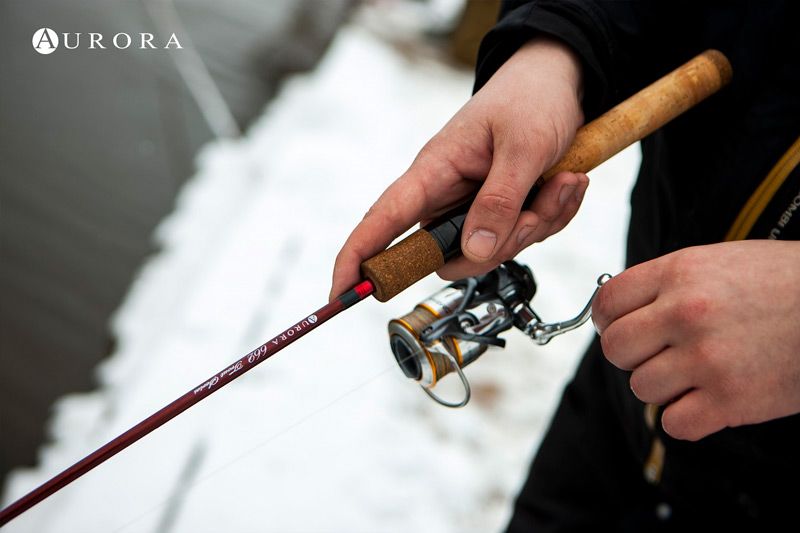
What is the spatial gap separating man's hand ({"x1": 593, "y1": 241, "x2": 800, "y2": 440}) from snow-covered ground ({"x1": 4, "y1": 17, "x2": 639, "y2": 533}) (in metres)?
0.54

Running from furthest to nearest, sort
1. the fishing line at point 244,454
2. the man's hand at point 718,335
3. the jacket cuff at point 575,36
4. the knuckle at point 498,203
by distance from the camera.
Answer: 1. the fishing line at point 244,454
2. the jacket cuff at point 575,36
3. the knuckle at point 498,203
4. the man's hand at point 718,335

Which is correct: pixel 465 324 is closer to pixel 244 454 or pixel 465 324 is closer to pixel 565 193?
pixel 565 193

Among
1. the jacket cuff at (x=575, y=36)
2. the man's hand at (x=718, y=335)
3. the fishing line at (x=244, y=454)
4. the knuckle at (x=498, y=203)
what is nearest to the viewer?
the man's hand at (x=718, y=335)

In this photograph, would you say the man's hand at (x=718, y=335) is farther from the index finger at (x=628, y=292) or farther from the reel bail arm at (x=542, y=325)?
the reel bail arm at (x=542, y=325)

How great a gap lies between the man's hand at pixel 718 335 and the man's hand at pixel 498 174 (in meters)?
0.15

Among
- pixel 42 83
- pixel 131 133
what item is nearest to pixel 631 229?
pixel 42 83

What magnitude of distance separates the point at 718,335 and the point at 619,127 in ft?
1.00

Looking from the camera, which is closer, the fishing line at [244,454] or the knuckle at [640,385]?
the knuckle at [640,385]

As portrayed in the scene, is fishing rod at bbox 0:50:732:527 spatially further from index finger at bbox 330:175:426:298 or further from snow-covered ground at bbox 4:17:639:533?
snow-covered ground at bbox 4:17:639:533

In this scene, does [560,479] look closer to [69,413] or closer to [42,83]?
[69,413]

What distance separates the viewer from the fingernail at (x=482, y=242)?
679 mm

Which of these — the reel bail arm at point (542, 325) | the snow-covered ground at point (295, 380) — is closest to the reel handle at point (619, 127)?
the reel bail arm at point (542, 325)

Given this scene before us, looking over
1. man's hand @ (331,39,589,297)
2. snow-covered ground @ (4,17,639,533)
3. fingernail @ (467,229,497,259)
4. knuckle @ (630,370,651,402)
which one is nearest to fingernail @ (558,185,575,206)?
man's hand @ (331,39,589,297)

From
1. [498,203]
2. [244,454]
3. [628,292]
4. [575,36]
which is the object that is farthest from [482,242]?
[244,454]
